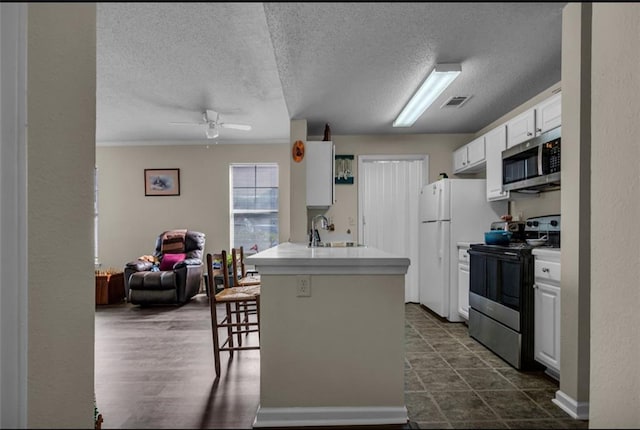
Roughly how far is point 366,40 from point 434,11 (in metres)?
→ 0.49

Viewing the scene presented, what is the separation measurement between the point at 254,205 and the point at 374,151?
224cm

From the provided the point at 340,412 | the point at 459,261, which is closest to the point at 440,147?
the point at 459,261

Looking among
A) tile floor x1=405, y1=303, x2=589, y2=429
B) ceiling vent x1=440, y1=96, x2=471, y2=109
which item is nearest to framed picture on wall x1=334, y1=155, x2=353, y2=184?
ceiling vent x1=440, y1=96, x2=471, y2=109

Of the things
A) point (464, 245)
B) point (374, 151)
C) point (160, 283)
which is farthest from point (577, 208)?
point (160, 283)

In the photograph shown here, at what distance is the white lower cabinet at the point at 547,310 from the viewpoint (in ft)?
8.50

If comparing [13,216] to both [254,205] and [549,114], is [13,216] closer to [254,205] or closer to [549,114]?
[549,114]

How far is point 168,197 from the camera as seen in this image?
6488 mm

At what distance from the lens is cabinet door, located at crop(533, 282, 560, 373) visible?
2590 mm

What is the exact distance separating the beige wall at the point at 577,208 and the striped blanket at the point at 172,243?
5.03 metres

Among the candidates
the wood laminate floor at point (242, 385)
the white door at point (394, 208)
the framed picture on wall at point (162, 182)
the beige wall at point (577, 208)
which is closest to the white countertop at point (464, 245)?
the wood laminate floor at point (242, 385)

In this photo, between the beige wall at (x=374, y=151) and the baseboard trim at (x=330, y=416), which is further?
the beige wall at (x=374, y=151)

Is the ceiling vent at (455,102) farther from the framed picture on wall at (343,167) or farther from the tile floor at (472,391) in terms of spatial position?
the tile floor at (472,391)

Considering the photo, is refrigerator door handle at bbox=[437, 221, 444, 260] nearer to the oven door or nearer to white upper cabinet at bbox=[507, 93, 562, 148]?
the oven door
